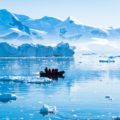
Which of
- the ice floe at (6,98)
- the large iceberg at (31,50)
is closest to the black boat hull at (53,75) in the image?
the ice floe at (6,98)

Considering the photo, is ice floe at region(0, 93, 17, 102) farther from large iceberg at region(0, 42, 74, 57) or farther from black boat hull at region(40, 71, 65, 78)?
large iceberg at region(0, 42, 74, 57)

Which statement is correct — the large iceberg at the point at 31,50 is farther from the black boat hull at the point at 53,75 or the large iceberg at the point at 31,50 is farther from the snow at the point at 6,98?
the snow at the point at 6,98

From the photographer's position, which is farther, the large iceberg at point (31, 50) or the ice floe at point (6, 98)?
the large iceberg at point (31, 50)

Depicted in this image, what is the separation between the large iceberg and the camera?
371ft

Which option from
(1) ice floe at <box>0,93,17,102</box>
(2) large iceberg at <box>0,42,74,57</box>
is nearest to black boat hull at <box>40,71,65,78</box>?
(1) ice floe at <box>0,93,17,102</box>

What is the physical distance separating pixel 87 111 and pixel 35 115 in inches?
113

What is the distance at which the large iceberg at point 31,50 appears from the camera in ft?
371

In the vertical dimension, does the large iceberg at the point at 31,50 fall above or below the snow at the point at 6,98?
above

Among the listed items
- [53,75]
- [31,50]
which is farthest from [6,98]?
[31,50]

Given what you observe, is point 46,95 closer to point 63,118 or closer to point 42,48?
point 63,118

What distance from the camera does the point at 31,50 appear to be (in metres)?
119

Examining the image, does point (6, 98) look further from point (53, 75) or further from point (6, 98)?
point (53, 75)

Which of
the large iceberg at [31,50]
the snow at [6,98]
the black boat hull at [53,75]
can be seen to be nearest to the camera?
the snow at [6,98]

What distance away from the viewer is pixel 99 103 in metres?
17.9
